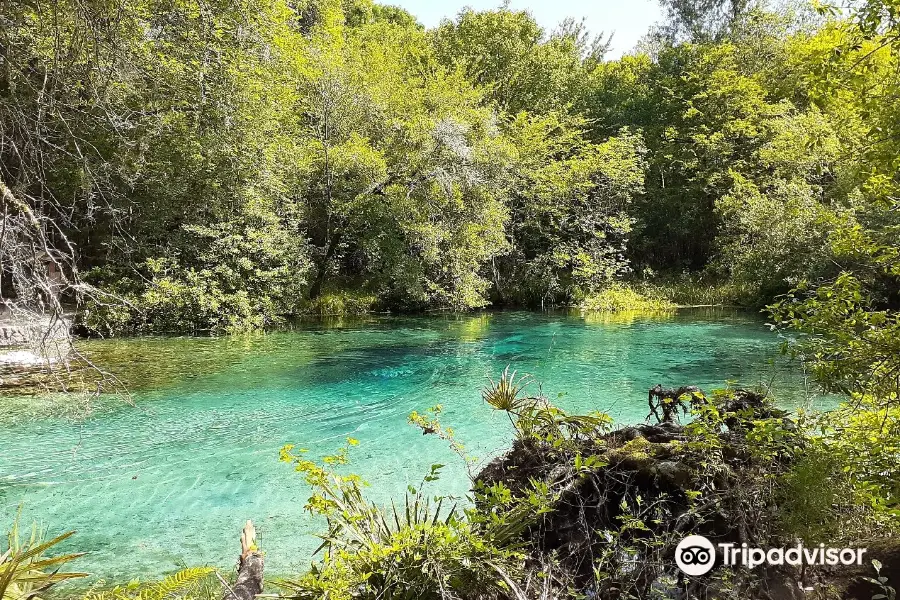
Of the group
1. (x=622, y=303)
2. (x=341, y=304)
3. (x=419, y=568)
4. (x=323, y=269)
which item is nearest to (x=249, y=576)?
(x=419, y=568)

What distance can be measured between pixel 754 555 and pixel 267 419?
23.9ft

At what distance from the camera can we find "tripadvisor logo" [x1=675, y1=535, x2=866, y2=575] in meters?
3.04

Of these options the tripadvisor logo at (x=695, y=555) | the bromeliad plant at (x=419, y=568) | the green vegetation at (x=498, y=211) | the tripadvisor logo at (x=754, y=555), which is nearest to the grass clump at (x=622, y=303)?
the green vegetation at (x=498, y=211)

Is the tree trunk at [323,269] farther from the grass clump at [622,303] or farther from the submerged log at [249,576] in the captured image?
the submerged log at [249,576]

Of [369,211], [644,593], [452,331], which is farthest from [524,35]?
[644,593]

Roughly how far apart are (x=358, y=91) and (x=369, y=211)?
4403 millimetres

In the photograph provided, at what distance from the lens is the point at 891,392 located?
315cm

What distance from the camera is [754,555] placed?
10.1 ft

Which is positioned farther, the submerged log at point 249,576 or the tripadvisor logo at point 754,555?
the submerged log at point 249,576

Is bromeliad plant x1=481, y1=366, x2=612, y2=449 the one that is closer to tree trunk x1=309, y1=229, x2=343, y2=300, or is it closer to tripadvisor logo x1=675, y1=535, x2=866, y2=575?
tripadvisor logo x1=675, y1=535, x2=866, y2=575

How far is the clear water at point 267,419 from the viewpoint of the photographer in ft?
18.0

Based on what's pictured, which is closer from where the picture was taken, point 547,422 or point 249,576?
point 547,422

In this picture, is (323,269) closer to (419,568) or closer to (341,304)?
(341,304)

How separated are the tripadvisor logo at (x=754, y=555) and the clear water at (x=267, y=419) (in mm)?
1136
